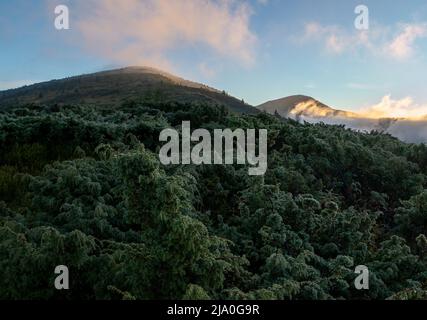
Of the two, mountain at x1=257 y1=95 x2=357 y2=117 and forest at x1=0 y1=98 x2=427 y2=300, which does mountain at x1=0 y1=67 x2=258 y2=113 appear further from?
forest at x1=0 y1=98 x2=427 y2=300

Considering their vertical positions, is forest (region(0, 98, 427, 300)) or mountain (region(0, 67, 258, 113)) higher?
mountain (region(0, 67, 258, 113))

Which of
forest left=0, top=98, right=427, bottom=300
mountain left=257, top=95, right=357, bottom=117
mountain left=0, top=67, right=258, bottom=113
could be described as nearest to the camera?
forest left=0, top=98, right=427, bottom=300

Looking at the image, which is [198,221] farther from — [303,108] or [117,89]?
[117,89]

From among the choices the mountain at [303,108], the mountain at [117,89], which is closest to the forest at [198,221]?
the mountain at [303,108]

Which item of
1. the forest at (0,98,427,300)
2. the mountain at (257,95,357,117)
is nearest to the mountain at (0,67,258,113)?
the mountain at (257,95,357,117)

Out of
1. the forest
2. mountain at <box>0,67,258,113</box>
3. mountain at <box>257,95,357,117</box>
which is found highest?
mountain at <box>0,67,258,113</box>

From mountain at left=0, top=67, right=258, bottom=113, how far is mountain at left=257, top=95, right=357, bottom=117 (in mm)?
18606

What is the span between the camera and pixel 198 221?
22.5 feet

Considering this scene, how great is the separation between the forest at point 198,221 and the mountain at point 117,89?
4512 centimetres

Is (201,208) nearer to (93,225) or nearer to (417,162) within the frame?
(93,225)

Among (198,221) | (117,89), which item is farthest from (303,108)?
(117,89)

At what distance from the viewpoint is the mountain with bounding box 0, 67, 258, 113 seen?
68787 millimetres

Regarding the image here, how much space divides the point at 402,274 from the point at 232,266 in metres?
3.24

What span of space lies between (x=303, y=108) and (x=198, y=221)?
107 feet
